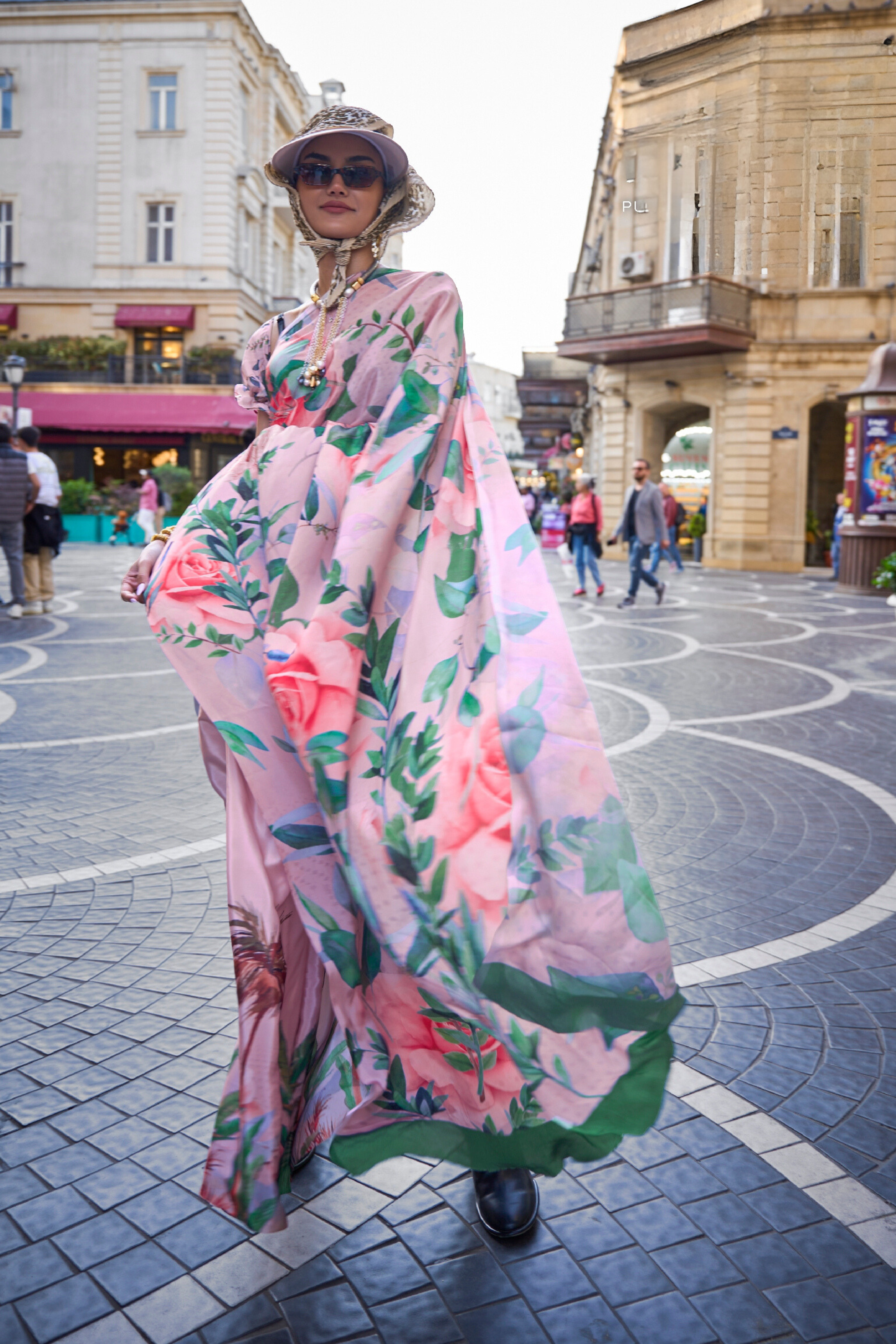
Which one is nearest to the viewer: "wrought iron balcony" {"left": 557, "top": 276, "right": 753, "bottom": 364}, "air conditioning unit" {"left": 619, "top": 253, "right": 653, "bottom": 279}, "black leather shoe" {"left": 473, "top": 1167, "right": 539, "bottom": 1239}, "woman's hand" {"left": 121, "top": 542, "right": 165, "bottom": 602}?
"black leather shoe" {"left": 473, "top": 1167, "right": 539, "bottom": 1239}

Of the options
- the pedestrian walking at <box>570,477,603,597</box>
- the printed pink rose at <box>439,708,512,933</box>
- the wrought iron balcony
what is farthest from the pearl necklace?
the wrought iron balcony

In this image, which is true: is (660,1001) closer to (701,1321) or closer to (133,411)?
(701,1321)

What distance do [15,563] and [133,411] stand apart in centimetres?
2466

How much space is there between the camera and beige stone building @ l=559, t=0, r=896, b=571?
45.6 ft

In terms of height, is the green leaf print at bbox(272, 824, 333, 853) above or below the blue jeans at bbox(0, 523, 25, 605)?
below

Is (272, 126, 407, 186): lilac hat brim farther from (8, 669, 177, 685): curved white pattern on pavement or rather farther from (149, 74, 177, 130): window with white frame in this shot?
(149, 74, 177, 130): window with white frame

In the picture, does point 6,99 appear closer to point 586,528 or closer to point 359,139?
point 586,528

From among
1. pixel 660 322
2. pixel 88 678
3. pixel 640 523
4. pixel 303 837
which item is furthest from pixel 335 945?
pixel 660 322

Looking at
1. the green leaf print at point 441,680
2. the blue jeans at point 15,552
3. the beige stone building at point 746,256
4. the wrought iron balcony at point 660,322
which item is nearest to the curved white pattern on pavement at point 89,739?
the green leaf print at point 441,680

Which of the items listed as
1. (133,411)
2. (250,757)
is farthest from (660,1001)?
(133,411)

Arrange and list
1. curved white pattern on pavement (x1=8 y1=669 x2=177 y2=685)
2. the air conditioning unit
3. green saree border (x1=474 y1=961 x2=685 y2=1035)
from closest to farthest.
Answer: green saree border (x1=474 y1=961 x2=685 y2=1035), curved white pattern on pavement (x1=8 y1=669 x2=177 y2=685), the air conditioning unit

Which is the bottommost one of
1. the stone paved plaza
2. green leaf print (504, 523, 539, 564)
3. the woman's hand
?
the stone paved plaza

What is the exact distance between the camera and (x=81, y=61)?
34938mm

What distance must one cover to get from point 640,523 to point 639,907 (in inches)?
501
